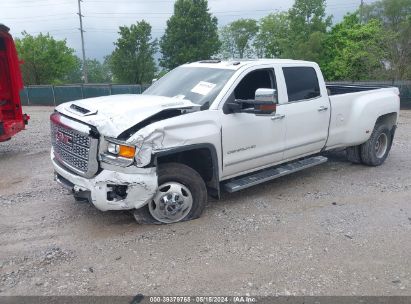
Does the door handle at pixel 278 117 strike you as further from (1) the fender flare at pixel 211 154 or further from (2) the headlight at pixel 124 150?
(2) the headlight at pixel 124 150

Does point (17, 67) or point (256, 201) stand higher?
point (17, 67)

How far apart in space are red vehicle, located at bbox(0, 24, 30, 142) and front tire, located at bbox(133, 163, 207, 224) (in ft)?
16.9

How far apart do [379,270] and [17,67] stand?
804 cm

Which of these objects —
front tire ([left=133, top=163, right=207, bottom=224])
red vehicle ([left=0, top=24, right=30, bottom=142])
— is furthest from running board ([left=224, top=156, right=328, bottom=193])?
red vehicle ([left=0, top=24, right=30, bottom=142])

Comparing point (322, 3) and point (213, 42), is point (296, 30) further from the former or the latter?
point (213, 42)

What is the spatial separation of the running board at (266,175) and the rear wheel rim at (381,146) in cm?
174

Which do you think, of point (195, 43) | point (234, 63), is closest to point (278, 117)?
point (234, 63)

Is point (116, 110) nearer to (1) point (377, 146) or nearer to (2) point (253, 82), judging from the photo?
(2) point (253, 82)

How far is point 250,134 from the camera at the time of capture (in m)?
4.84

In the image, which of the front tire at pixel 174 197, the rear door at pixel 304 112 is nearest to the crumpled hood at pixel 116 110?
the front tire at pixel 174 197

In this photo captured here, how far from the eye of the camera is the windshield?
4.76m

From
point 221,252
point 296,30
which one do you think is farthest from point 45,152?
point 296,30

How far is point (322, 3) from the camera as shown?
39.4 m

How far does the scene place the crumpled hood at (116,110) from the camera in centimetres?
392
